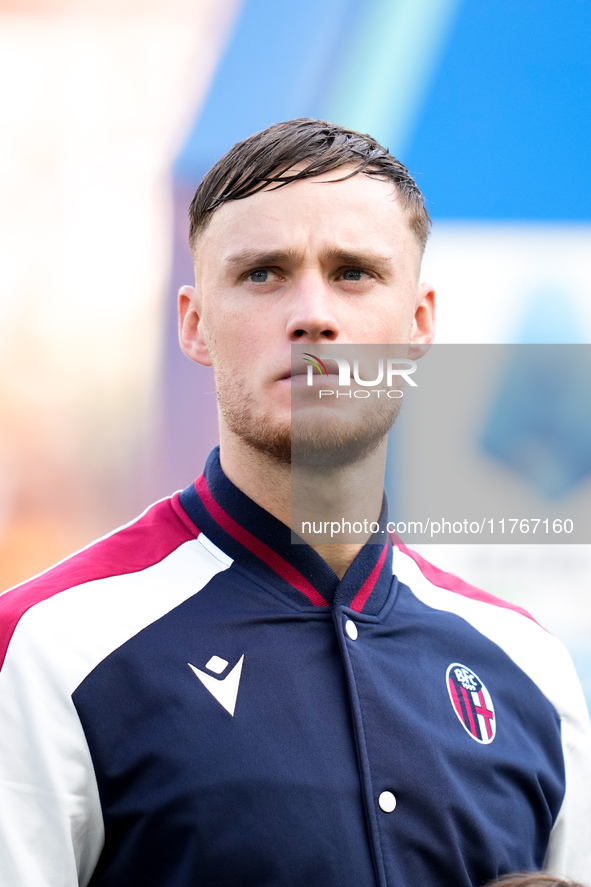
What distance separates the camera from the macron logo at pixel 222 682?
1.03 metres

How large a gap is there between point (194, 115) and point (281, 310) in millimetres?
1122

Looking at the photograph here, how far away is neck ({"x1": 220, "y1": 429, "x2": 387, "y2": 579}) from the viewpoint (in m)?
1.21

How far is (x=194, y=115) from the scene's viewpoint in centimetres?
205

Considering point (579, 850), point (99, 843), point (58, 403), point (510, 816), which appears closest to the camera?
point (99, 843)

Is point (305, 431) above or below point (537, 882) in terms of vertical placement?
above

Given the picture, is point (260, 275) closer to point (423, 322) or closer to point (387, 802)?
point (423, 322)

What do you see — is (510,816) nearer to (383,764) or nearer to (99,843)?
(383,764)

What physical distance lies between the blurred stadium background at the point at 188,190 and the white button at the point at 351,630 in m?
0.94

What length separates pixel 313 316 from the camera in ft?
3.61

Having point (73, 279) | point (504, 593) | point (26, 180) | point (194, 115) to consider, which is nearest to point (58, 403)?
point (73, 279)

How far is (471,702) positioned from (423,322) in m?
0.62

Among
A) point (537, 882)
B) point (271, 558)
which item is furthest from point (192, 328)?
point (537, 882)

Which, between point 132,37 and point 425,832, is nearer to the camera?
point 425,832

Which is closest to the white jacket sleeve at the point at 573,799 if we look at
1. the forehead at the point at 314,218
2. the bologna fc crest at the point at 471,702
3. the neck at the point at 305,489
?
the bologna fc crest at the point at 471,702
